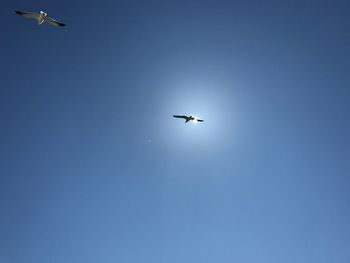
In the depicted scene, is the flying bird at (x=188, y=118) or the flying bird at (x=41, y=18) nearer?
the flying bird at (x=41, y=18)

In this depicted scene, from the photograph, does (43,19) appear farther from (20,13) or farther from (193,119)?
(193,119)

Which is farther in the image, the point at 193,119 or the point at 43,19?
the point at 193,119

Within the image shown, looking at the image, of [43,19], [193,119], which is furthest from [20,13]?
[193,119]

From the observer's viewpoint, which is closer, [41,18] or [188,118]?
[41,18]

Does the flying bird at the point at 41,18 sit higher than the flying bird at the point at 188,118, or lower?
higher

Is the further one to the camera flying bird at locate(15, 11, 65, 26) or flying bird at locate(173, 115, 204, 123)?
flying bird at locate(173, 115, 204, 123)

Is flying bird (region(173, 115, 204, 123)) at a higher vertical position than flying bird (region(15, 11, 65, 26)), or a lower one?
lower

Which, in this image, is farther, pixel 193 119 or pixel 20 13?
pixel 193 119
